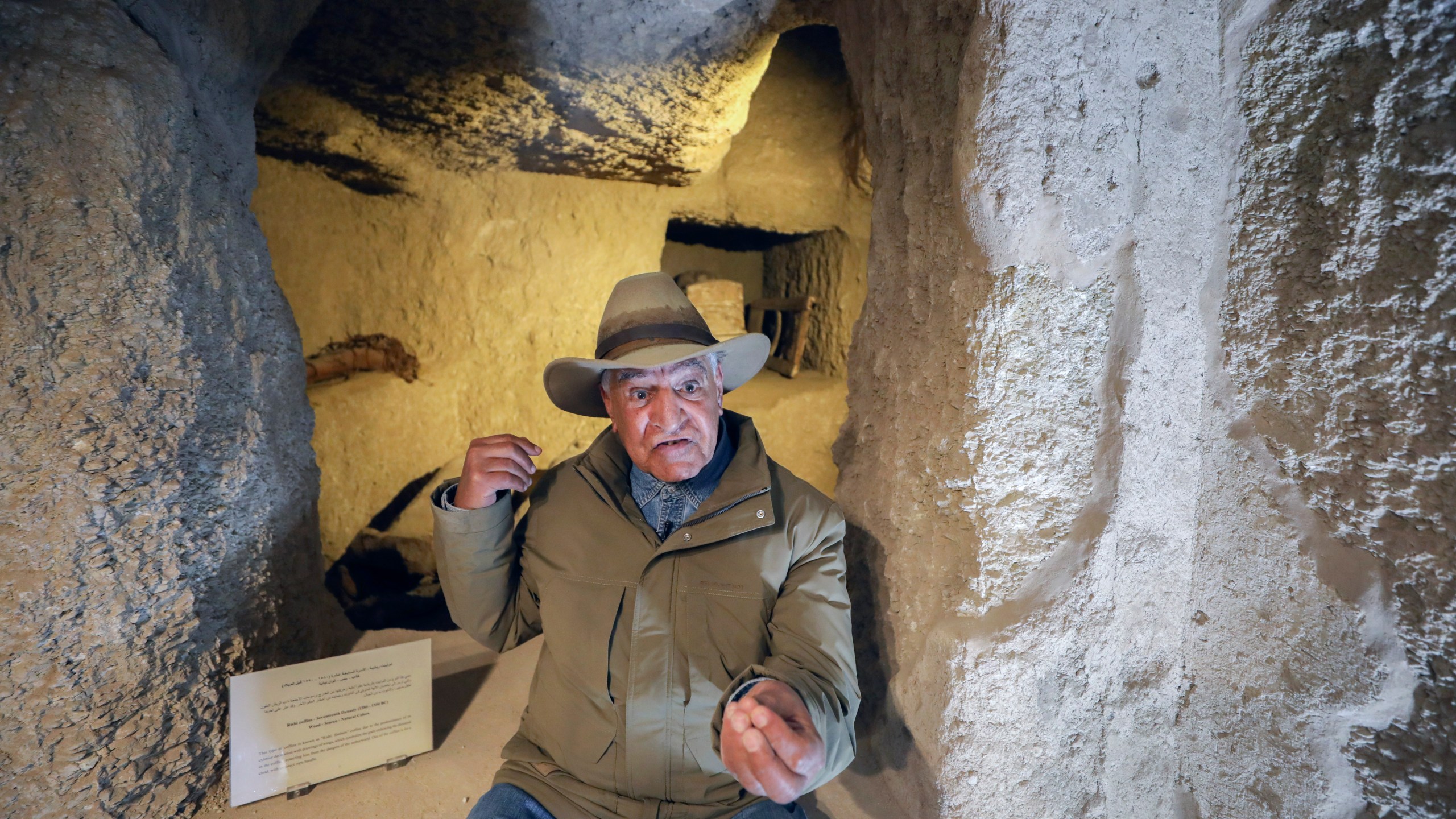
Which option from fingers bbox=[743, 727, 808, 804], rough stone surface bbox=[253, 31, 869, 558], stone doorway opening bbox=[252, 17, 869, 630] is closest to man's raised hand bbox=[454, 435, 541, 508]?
fingers bbox=[743, 727, 808, 804]

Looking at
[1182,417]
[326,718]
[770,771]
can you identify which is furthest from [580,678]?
[1182,417]

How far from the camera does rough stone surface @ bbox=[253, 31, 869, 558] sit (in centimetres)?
328

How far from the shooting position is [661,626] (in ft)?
4.03

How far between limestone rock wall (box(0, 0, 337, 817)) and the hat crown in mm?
851

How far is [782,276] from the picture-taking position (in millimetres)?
5500

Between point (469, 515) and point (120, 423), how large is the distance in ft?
2.17

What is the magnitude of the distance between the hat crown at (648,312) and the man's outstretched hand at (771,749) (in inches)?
26.8

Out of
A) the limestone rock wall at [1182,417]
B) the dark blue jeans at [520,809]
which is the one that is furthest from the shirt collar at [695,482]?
the dark blue jeans at [520,809]

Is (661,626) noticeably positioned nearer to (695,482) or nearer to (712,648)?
(712,648)

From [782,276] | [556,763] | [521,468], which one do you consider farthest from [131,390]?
[782,276]

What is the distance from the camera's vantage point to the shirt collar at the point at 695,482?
136 cm

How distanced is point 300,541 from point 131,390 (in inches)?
23.2

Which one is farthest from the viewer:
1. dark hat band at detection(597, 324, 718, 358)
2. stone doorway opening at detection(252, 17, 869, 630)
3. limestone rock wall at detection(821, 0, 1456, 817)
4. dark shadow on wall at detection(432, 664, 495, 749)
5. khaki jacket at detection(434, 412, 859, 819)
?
stone doorway opening at detection(252, 17, 869, 630)

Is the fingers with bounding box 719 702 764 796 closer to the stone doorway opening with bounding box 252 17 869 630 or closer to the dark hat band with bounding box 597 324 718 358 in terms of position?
the dark hat band with bounding box 597 324 718 358
